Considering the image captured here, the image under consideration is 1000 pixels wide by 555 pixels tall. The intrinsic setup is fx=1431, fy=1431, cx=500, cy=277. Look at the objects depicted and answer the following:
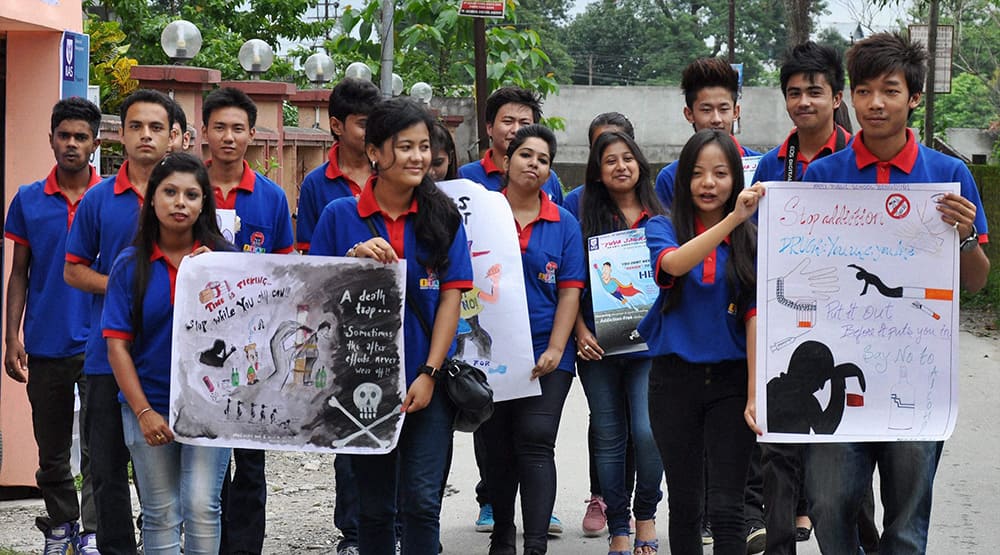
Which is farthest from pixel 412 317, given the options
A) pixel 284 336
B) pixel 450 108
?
pixel 450 108

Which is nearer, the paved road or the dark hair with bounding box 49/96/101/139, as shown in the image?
the dark hair with bounding box 49/96/101/139

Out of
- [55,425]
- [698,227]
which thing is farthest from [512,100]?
[55,425]

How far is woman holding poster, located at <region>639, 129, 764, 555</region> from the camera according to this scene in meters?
5.14

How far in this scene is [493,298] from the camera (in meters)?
5.96

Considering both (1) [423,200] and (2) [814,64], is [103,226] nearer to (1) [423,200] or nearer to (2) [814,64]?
(1) [423,200]

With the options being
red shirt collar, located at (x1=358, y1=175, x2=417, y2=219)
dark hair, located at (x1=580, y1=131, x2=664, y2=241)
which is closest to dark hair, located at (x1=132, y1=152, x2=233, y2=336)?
red shirt collar, located at (x1=358, y1=175, x2=417, y2=219)

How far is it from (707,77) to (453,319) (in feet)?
7.09

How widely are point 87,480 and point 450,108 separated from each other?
783 inches

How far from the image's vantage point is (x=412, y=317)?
513cm

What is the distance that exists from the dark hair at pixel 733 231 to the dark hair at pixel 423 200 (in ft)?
2.72

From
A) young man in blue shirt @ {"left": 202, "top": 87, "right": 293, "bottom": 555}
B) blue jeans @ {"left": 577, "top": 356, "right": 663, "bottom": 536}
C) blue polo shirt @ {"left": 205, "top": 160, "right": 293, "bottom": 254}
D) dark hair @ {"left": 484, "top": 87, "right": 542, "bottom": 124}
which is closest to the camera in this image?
young man in blue shirt @ {"left": 202, "top": 87, "right": 293, "bottom": 555}

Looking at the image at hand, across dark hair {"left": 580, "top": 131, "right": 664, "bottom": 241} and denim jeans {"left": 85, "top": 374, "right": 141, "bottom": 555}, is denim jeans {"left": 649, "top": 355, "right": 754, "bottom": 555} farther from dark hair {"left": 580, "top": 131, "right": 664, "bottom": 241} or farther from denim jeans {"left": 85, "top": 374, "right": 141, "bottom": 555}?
denim jeans {"left": 85, "top": 374, "right": 141, "bottom": 555}

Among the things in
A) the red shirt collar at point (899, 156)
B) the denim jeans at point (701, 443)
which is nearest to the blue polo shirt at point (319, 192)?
the denim jeans at point (701, 443)

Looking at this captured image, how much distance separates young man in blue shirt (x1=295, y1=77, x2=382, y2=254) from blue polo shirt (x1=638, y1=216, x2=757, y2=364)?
186 centimetres
